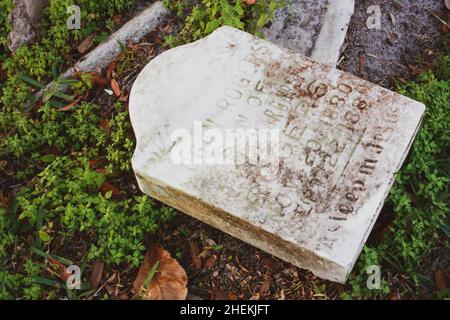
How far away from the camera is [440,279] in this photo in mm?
3248

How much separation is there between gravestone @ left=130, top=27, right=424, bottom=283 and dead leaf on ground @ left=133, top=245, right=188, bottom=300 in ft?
1.11

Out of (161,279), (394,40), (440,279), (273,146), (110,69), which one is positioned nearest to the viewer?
(273,146)

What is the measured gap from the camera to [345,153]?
3.08 m

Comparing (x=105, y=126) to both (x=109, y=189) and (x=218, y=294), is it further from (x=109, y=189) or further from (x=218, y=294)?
(x=218, y=294)

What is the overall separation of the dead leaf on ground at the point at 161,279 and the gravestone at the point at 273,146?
339mm

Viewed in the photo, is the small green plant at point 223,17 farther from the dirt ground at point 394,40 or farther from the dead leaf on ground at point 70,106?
the dead leaf on ground at point 70,106

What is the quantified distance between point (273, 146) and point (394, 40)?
162 centimetres

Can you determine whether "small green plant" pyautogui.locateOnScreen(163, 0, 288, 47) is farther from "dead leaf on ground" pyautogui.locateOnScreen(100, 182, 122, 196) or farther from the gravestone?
"dead leaf on ground" pyautogui.locateOnScreen(100, 182, 122, 196)

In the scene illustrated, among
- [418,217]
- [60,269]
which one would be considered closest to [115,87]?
[60,269]

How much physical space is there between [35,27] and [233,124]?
6.93ft

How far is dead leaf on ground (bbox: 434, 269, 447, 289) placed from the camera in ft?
10.6

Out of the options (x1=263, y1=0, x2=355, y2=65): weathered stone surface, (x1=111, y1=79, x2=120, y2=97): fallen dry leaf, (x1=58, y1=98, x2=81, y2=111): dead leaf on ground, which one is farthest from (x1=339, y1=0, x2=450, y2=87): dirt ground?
(x1=58, y1=98, x2=81, y2=111): dead leaf on ground
